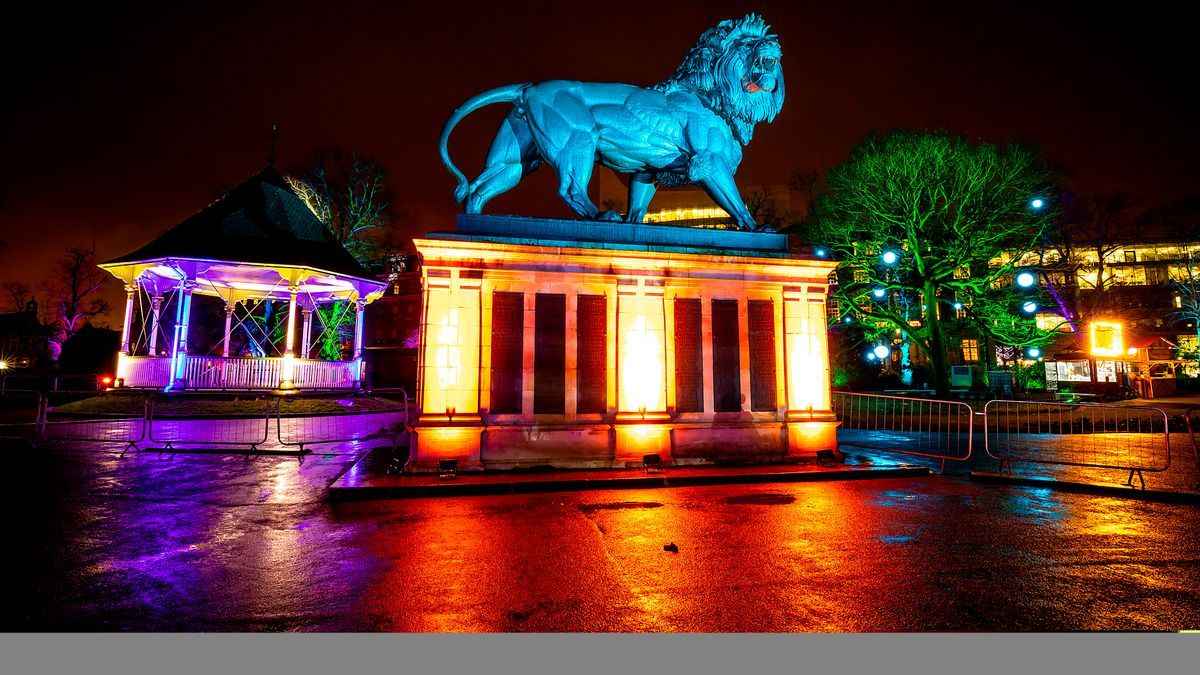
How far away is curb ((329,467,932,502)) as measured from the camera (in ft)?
25.5

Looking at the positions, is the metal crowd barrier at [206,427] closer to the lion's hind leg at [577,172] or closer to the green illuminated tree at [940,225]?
the lion's hind leg at [577,172]

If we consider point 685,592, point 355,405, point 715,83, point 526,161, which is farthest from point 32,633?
point 355,405

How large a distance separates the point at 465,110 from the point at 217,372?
56.7 ft

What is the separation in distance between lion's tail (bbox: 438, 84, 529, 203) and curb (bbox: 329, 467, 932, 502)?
5288mm

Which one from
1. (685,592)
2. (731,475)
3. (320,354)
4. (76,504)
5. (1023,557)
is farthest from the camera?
(320,354)

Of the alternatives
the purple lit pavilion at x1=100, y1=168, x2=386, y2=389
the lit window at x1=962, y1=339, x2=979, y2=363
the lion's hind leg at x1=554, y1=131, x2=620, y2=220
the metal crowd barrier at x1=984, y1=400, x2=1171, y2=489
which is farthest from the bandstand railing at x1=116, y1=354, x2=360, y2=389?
the lit window at x1=962, y1=339, x2=979, y2=363

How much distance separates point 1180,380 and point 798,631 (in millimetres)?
43569

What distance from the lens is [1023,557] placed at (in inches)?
200

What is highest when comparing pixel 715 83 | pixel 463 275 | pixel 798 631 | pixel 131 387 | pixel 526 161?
pixel 715 83

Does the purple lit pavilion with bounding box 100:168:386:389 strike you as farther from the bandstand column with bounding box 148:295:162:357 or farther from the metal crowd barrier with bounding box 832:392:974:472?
the metal crowd barrier with bounding box 832:392:974:472

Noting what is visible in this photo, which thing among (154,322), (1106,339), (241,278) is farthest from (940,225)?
(154,322)

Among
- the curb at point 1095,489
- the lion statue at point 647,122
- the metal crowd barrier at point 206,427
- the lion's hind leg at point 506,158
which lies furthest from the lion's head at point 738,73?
the metal crowd barrier at point 206,427

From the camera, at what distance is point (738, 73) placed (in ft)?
34.4

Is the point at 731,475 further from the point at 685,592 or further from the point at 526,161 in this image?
the point at 526,161
